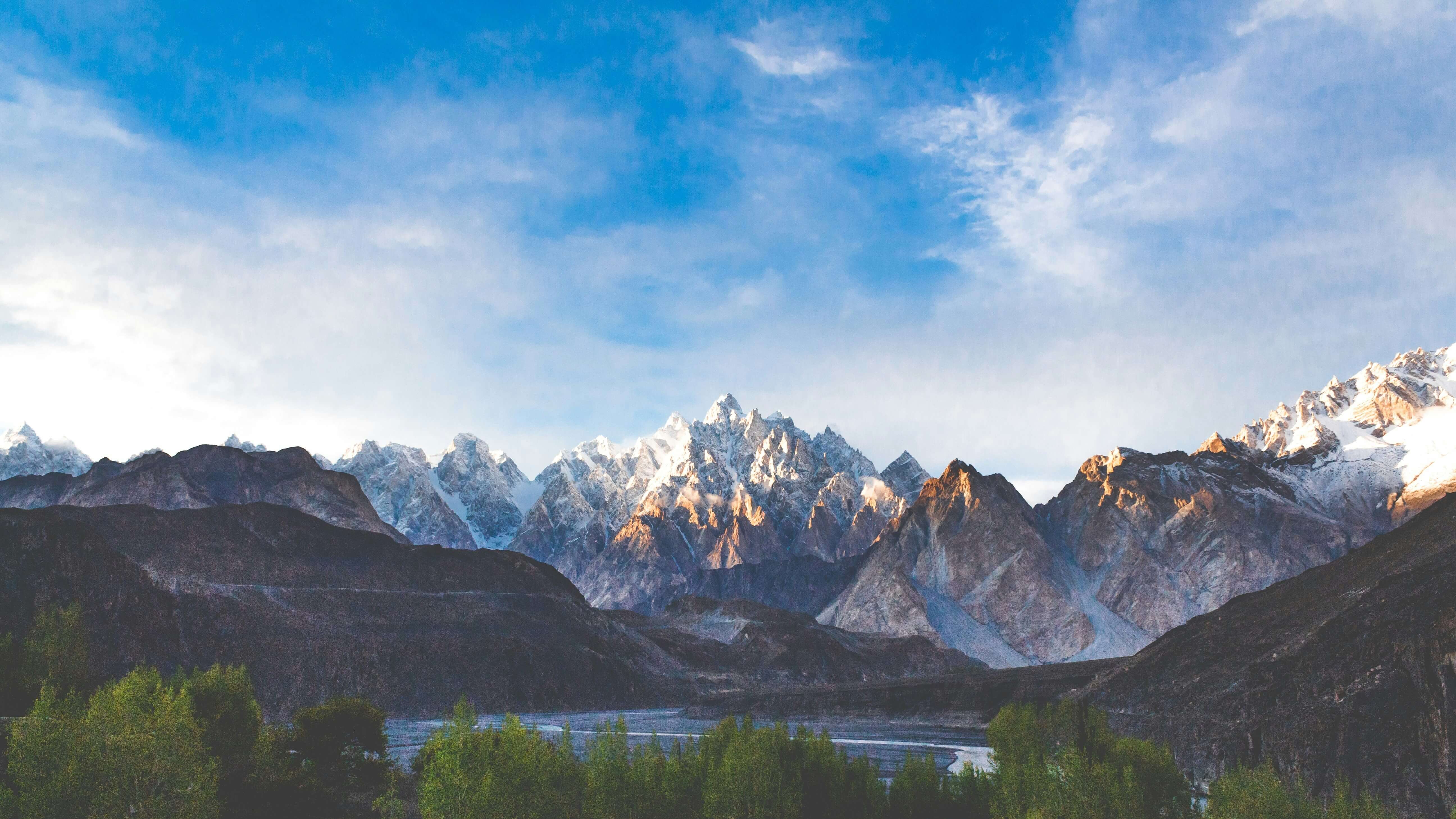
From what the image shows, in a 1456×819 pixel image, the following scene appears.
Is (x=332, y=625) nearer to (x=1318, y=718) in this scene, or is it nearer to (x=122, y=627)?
(x=122, y=627)

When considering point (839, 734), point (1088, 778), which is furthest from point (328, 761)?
point (839, 734)

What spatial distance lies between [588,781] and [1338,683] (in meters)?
50.8

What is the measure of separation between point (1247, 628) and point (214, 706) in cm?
10195

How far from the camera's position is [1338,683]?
221ft

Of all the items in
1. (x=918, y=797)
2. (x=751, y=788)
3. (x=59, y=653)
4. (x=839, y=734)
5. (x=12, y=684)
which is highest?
(x=59, y=653)

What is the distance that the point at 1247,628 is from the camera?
106812 mm

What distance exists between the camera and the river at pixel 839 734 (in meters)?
119

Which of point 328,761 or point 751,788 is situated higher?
point 751,788

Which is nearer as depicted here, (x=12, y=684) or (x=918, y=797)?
(x=918, y=797)

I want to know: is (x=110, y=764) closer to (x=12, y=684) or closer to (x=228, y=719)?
(x=228, y=719)

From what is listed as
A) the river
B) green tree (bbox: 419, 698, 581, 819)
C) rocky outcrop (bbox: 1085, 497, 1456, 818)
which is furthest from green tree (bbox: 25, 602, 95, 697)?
rocky outcrop (bbox: 1085, 497, 1456, 818)

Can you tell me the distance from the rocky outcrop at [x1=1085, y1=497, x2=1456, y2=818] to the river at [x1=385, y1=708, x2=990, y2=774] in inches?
918

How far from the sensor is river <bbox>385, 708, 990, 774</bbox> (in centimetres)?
11875

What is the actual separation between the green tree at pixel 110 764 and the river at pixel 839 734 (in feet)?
178
